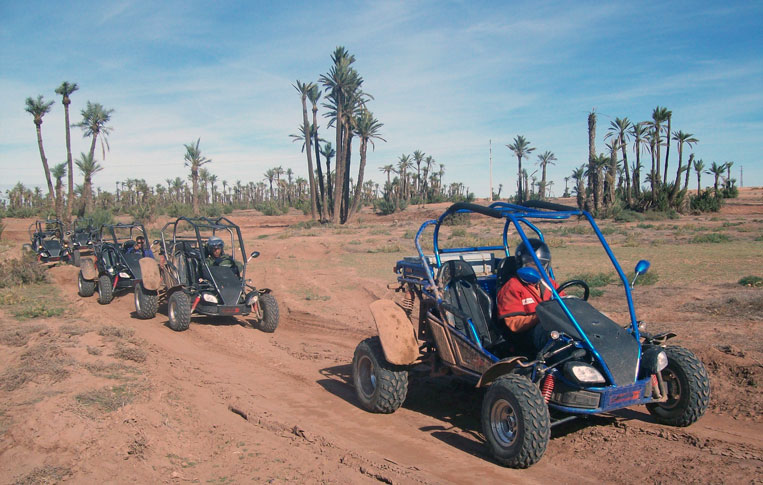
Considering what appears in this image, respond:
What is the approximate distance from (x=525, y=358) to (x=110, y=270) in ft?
41.4

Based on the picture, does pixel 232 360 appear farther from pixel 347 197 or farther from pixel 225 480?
pixel 347 197

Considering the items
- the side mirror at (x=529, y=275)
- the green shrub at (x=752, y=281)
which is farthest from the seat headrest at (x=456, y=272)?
the green shrub at (x=752, y=281)

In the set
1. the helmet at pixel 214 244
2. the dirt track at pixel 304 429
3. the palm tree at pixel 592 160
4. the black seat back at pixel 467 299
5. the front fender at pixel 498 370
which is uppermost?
the palm tree at pixel 592 160

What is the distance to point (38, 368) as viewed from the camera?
6605 mm

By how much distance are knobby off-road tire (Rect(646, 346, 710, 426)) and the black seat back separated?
64.1 inches

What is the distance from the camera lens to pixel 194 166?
55312 mm

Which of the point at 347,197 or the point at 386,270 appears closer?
the point at 386,270

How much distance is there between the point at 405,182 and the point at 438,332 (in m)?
79.3

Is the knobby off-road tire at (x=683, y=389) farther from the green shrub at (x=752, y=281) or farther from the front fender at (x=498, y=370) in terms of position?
the green shrub at (x=752, y=281)

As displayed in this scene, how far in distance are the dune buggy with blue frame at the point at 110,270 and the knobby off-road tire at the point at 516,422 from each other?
11.5m

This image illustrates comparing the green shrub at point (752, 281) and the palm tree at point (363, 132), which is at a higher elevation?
the palm tree at point (363, 132)

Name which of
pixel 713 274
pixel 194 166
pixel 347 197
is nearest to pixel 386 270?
pixel 713 274

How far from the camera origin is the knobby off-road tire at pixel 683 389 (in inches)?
195

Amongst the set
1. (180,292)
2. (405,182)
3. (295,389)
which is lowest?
(295,389)
